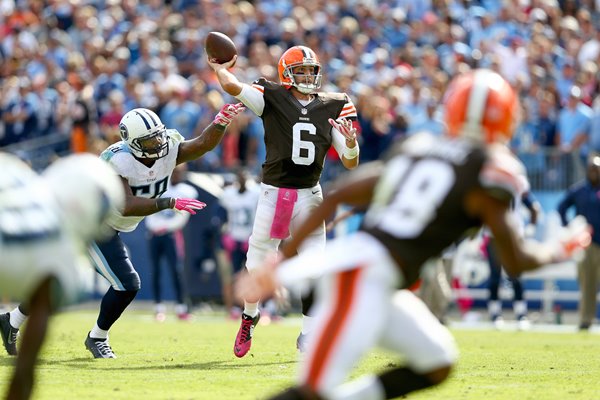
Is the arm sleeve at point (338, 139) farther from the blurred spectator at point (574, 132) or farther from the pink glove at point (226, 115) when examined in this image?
the blurred spectator at point (574, 132)

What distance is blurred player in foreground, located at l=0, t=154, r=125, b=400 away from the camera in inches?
197

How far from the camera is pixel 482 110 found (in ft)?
16.8

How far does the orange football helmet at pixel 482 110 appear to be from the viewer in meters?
5.14

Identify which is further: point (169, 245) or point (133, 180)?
point (169, 245)

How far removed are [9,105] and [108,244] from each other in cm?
1042

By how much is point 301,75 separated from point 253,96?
427 millimetres

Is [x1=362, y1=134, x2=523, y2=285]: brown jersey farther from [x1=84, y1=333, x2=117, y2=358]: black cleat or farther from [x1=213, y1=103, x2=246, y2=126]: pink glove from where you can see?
[x1=84, y1=333, x2=117, y2=358]: black cleat

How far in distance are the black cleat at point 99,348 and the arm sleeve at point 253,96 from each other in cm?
214

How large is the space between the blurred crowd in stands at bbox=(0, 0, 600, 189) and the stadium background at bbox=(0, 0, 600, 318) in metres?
0.02

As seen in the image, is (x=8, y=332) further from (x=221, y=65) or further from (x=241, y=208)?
(x=241, y=208)

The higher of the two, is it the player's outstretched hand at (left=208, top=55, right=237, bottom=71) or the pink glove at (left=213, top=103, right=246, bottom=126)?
the player's outstretched hand at (left=208, top=55, right=237, bottom=71)

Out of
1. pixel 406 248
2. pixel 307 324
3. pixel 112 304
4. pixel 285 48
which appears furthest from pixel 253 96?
pixel 285 48

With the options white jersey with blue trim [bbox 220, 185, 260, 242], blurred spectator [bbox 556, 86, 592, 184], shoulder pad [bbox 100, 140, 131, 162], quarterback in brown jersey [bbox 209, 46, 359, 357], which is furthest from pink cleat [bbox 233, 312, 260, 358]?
blurred spectator [bbox 556, 86, 592, 184]

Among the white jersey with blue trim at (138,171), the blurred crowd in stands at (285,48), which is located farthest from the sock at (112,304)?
the blurred crowd in stands at (285,48)
